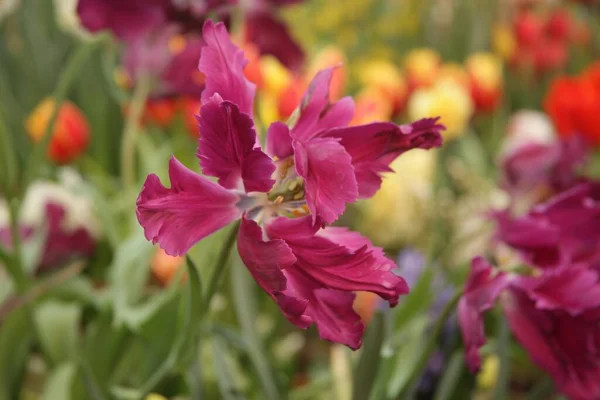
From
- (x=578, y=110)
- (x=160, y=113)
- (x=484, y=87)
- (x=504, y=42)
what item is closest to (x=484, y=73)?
(x=484, y=87)

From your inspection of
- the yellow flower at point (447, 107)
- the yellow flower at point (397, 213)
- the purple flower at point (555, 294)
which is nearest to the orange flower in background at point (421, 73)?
the yellow flower at point (447, 107)

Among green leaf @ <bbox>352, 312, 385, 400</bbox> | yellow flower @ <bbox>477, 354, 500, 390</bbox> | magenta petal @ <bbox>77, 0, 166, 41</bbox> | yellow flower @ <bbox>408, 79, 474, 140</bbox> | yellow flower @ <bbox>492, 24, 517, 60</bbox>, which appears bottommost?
yellow flower @ <bbox>492, 24, 517, 60</bbox>

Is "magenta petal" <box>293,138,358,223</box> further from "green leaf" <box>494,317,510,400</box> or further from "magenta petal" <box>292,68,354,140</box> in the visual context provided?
"green leaf" <box>494,317,510,400</box>

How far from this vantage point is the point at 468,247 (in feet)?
2.28

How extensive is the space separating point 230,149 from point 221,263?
0.06 meters

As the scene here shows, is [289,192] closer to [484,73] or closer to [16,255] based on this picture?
[16,255]

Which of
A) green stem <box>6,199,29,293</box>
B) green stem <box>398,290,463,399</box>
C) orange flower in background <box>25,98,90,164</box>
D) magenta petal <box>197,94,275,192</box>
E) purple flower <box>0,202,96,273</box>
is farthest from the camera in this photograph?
orange flower in background <box>25,98,90,164</box>

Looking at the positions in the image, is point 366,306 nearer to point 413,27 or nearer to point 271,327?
point 271,327

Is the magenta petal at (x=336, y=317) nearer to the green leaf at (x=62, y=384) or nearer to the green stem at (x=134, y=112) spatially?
the green leaf at (x=62, y=384)

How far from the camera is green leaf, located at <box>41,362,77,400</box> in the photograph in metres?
0.43

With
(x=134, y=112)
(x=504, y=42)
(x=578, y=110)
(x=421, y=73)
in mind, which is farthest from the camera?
(x=504, y=42)

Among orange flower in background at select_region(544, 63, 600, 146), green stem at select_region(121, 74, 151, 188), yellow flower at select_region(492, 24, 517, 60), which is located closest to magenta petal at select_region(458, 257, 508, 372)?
green stem at select_region(121, 74, 151, 188)

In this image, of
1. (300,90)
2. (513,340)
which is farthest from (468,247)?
(300,90)

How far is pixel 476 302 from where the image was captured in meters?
0.33
